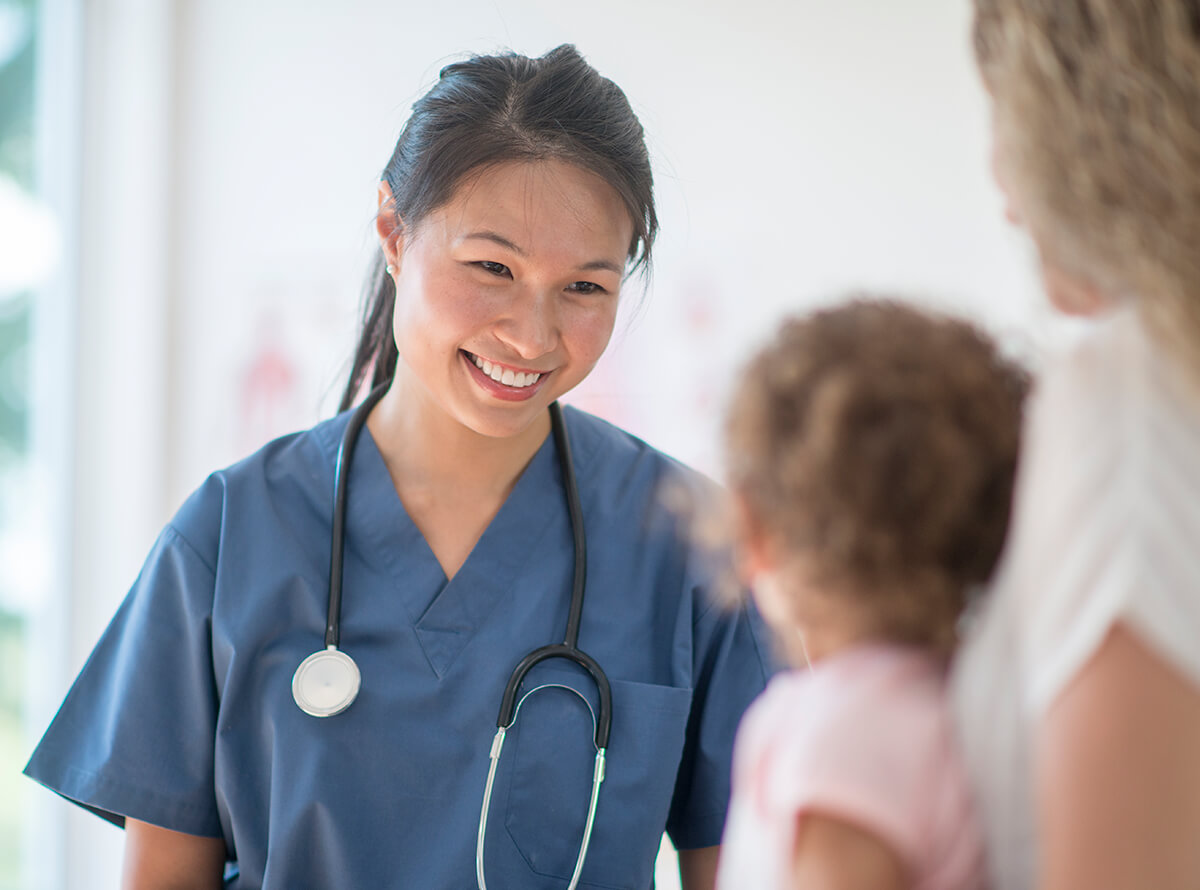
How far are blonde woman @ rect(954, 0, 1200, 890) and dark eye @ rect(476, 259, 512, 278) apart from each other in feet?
2.20

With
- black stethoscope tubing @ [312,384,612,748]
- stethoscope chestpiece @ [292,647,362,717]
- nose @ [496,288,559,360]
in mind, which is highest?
nose @ [496,288,559,360]

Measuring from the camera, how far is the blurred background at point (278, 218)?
242 cm

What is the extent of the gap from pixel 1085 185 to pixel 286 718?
0.97m

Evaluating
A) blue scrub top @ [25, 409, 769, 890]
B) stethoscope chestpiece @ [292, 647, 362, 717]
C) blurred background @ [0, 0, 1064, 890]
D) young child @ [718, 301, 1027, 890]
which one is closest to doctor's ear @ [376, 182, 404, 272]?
blue scrub top @ [25, 409, 769, 890]

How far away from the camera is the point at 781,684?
0.76 metres

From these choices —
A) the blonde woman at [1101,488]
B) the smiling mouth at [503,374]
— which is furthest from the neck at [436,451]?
the blonde woman at [1101,488]

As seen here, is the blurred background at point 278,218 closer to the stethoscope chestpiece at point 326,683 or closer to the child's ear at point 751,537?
the stethoscope chestpiece at point 326,683

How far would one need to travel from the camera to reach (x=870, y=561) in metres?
0.68

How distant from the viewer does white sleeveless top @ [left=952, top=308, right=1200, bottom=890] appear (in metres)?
0.57

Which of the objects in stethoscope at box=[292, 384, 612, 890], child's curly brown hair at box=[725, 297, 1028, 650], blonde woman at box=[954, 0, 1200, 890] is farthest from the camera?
stethoscope at box=[292, 384, 612, 890]

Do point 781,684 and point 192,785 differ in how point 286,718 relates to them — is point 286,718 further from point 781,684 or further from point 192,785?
point 781,684

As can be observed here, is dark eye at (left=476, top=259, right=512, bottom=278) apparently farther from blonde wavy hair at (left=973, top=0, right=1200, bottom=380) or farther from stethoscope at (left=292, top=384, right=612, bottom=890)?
blonde wavy hair at (left=973, top=0, right=1200, bottom=380)

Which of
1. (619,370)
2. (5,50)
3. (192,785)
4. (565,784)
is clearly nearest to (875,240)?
(619,370)

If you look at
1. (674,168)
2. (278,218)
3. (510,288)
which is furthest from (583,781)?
(278,218)
